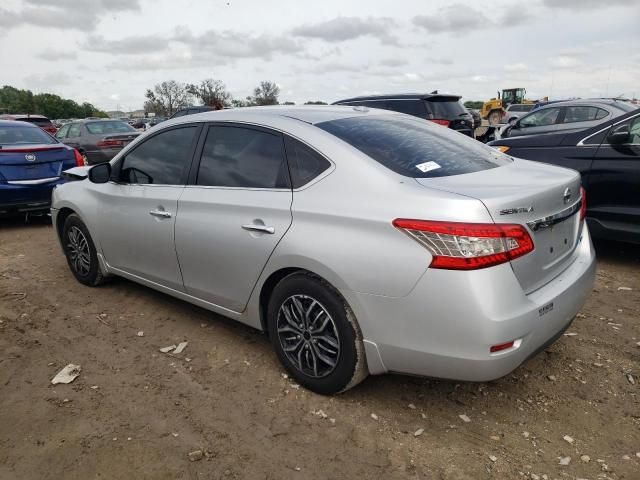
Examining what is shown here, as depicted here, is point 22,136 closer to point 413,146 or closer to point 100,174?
point 100,174

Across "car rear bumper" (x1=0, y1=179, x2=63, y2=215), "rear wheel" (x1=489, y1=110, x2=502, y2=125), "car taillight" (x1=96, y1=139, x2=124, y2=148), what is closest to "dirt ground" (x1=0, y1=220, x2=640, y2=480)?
"car rear bumper" (x1=0, y1=179, x2=63, y2=215)

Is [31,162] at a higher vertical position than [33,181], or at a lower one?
higher

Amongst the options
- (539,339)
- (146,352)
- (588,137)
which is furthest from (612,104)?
(146,352)

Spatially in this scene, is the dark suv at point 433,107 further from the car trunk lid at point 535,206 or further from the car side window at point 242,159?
the car trunk lid at point 535,206

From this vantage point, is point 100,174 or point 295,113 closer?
point 295,113

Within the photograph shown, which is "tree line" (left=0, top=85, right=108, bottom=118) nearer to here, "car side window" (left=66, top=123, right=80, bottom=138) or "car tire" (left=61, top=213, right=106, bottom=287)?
"car side window" (left=66, top=123, right=80, bottom=138)

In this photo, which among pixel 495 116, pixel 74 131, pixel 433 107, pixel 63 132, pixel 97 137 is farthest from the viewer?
pixel 495 116

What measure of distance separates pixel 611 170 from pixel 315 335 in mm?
3777

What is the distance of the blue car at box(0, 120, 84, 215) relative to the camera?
7.09 m

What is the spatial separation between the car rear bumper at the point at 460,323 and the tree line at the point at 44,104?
9032cm

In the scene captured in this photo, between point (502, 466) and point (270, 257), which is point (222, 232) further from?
point (502, 466)

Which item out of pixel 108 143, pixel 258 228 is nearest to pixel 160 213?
pixel 258 228

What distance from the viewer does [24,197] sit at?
7211mm

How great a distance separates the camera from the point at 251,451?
2.56m
